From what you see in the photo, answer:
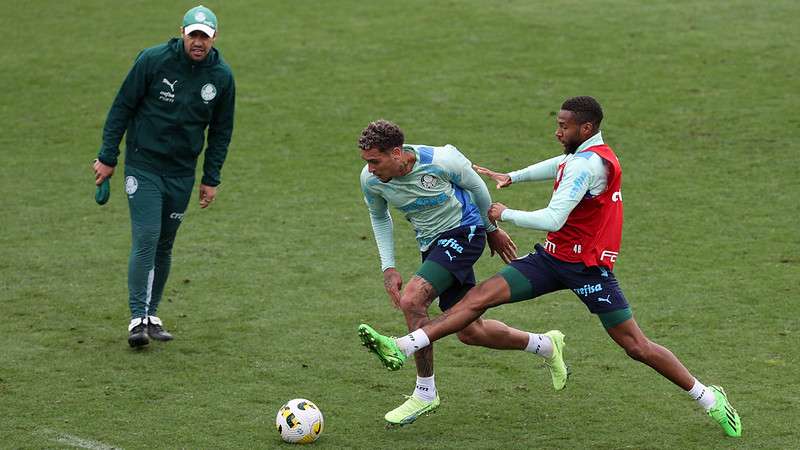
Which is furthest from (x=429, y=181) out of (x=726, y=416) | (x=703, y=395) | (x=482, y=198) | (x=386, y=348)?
(x=726, y=416)

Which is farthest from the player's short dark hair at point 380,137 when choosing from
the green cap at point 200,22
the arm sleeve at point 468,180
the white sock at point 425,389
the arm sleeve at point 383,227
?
the green cap at point 200,22

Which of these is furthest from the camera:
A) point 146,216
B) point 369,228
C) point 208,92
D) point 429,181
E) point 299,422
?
point 369,228

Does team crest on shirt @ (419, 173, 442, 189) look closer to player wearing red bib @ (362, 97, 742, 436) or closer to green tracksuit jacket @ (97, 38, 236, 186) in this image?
player wearing red bib @ (362, 97, 742, 436)

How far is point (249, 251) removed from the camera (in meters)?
11.8

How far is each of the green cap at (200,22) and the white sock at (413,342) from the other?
3.16m

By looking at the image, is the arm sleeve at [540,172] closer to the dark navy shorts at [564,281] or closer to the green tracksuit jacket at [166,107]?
the dark navy shorts at [564,281]

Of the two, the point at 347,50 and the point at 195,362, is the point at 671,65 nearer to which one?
the point at 347,50

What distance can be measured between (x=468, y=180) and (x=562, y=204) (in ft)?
2.96

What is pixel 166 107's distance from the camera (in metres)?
8.84

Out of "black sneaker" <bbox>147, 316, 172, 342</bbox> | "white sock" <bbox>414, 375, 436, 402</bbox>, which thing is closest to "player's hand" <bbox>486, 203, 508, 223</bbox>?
"white sock" <bbox>414, 375, 436, 402</bbox>

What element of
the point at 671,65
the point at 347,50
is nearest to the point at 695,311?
the point at 671,65

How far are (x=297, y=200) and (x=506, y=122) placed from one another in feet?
13.0

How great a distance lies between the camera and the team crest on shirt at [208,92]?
29.2ft

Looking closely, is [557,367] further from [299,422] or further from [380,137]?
[380,137]
